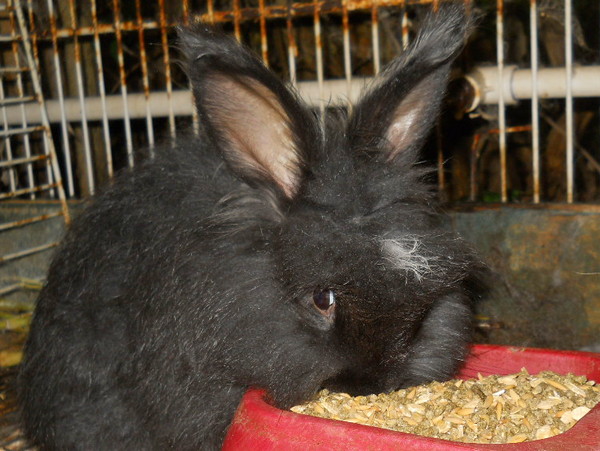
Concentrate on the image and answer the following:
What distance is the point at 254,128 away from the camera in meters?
2.06

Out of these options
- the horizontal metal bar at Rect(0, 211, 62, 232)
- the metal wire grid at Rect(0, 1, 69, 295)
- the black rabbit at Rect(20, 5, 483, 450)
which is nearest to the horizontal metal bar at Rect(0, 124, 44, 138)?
the metal wire grid at Rect(0, 1, 69, 295)

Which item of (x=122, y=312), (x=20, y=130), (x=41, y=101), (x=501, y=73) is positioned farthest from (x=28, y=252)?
(x=501, y=73)

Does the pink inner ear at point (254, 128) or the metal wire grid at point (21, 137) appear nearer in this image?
the pink inner ear at point (254, 128)

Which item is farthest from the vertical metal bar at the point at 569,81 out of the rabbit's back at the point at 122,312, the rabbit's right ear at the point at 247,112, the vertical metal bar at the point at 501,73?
the rabbit's back at the point at 122,312

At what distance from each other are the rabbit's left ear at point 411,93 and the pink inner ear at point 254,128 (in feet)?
0.69

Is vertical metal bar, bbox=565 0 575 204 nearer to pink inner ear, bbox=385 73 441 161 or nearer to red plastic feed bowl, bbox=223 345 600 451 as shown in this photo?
pink inner ear, bbox=385 73 441 161

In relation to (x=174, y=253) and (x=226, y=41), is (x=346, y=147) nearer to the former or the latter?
(x=226, y=41)

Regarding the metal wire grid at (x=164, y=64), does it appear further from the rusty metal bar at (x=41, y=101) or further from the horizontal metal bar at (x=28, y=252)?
the horizontal metal bar at (x=28, y=252)

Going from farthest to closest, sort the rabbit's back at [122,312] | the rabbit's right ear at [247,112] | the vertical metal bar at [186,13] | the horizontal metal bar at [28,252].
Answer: the horizontal metal bar at [28,252], the rabbit's back at [122,312], the vertical metal bar at [186,13], the rabbit's right ear at [247,112]

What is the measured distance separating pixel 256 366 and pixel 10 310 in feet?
7.79

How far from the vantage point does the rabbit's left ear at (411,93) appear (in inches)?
81.6

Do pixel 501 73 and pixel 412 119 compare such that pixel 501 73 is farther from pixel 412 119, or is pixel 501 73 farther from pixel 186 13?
pixel 186 13

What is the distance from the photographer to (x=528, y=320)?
307cm

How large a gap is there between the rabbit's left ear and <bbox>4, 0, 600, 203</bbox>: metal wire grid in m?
0.28
